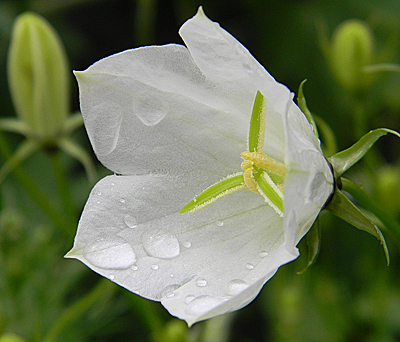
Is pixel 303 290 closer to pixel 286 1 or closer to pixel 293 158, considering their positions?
pixel 293 158

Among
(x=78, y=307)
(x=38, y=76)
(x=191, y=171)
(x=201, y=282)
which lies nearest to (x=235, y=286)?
(x=201, y=282)

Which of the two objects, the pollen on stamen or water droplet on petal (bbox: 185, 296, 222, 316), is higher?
the pollen on stamen

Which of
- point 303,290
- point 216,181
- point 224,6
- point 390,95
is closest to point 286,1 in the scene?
point 224,6

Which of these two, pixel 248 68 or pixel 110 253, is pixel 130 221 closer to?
pixel 110 253

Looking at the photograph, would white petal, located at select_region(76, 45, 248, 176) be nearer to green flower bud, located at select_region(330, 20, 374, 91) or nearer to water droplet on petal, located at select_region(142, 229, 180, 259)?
water droplet on petal, located at select_region(142, 229, 180, 259)

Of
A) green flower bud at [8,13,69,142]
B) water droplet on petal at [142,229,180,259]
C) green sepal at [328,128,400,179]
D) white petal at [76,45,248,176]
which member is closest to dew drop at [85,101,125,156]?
white petal at [76,45,248,176]
